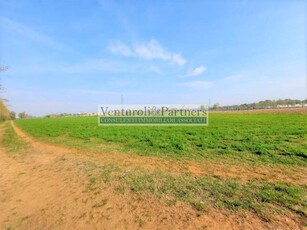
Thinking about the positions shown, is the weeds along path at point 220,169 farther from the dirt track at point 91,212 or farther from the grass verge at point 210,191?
the dirt track at point 91,212

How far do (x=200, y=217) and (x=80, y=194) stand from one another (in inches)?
114

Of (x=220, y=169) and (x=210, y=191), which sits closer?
(x=210, y=191)

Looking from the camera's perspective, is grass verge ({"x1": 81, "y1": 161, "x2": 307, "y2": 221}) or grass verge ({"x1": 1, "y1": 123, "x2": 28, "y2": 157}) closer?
grass verge ({"x1": 81, "y1": 161, "x2": 307, "y2": 221})

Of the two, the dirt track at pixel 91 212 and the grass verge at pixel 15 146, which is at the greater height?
the dirt track at pixel 91 212

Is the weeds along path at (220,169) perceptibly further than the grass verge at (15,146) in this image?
No

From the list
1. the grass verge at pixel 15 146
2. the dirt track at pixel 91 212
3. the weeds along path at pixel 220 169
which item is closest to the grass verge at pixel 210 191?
the dirt track at pixel 91 212

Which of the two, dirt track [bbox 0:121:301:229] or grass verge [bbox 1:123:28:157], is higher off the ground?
dirt track [bbox 0:121:301:229]

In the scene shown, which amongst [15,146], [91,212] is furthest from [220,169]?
[15,146]

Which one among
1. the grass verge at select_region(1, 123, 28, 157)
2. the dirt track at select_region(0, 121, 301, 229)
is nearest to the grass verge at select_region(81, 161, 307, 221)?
the dirt track at select_region(0, 121, 301, 229)

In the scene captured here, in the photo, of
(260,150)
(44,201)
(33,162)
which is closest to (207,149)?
(260,150)

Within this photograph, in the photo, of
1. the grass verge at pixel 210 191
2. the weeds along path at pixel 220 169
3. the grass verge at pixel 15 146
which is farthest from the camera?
the grass verge at pixel 15 146

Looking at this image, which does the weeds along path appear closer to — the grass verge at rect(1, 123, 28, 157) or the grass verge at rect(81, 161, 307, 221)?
the grass verge at rect(81, 161, 307, 221)

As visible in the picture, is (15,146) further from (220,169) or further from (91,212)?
(220,169)

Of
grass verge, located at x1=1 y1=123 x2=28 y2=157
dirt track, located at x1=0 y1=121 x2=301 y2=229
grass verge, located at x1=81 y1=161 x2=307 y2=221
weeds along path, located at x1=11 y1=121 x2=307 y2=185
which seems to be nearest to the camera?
dirt track, located at x1=0 y1=121 x2=301 y2=229
